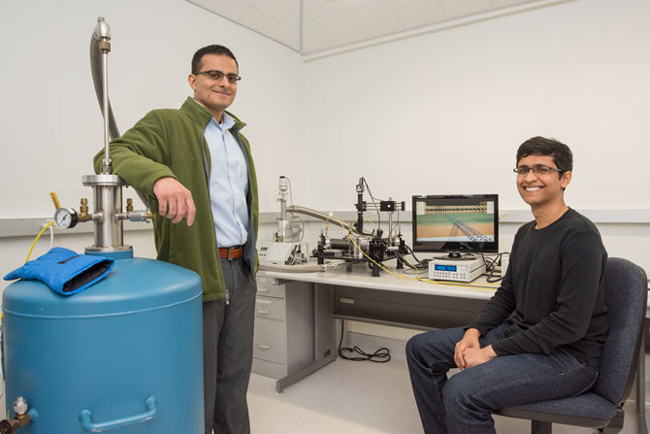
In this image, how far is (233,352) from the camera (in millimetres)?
1491

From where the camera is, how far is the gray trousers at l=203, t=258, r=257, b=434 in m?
1.46

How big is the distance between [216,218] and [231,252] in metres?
0.13

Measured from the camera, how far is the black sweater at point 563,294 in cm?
130

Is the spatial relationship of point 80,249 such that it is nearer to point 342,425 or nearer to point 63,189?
point 63,189

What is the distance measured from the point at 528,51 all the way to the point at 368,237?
1.52m

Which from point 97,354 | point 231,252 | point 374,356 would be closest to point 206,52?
point 231,252

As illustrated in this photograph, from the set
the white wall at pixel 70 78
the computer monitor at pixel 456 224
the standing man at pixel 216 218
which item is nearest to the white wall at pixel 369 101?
the white wall at pixel 70 78

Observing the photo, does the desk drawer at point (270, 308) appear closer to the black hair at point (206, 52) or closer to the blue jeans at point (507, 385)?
the blue jeans at point (507, 385)

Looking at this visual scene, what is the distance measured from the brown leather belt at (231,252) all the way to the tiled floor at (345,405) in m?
1.04

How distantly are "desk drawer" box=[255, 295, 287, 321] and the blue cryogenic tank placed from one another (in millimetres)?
1726

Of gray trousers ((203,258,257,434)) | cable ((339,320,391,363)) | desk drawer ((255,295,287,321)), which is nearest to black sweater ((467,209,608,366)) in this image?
gray trousers ((203,258,257,434))

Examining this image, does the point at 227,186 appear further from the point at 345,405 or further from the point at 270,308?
the point at 345,405

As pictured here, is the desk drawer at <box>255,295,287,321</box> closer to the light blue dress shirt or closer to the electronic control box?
the electronic control box

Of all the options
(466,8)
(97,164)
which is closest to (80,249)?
(97,164)
